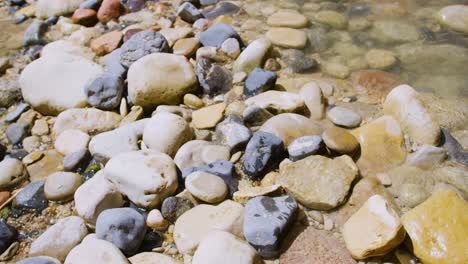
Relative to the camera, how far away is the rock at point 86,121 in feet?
9.27

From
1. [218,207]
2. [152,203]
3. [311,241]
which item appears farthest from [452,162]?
[152,203]

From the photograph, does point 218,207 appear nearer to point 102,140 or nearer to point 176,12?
point 102,140

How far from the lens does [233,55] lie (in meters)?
3.31

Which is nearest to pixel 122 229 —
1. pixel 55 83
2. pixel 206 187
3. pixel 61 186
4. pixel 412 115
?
pixel 206 187

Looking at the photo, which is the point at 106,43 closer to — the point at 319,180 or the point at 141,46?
the point at 141,46

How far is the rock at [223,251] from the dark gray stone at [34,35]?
285 cm

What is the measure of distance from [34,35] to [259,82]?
7.50 ft

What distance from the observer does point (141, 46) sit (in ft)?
10.6

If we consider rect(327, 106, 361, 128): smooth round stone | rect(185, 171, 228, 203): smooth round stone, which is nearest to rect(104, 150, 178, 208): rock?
rect(185, 171, 228, 203): smooth round stone

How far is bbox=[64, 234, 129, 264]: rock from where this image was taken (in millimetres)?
1863

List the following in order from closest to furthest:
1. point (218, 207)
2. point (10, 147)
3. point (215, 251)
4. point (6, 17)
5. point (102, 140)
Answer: point (215, 251), point (218, 207), point (102, 140), point (10, 147), point (6, 17)

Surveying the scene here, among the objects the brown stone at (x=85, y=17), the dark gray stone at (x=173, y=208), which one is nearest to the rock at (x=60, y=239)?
the dark gray stone at (x=173, y=208)

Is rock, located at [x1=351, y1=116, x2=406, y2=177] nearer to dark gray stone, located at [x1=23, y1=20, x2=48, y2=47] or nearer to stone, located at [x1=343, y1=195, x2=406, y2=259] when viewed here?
stone, located at [x1=343, y1=195, x2=406, y2=259]

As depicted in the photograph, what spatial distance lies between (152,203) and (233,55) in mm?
1532
